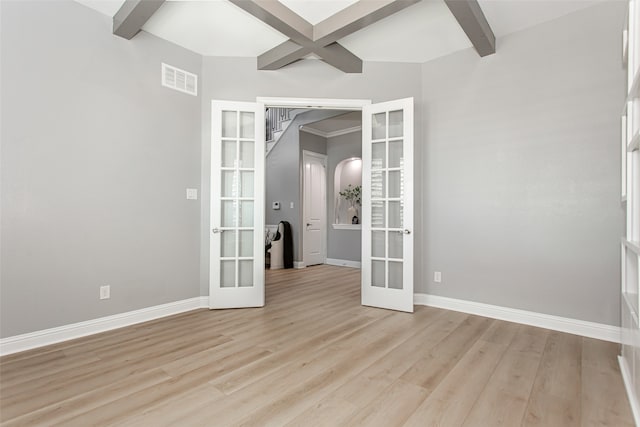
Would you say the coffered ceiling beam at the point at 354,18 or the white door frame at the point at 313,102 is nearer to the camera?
the coffered ceiling beam at the point at 354,18

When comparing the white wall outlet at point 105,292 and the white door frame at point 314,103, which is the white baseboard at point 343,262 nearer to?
the white door frame at point 314,103

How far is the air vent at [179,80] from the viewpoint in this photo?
3.31 metres

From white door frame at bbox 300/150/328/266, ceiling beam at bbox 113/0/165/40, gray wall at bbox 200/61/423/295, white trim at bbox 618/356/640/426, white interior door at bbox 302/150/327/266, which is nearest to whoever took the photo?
white trim at bbox 618/356/640/426

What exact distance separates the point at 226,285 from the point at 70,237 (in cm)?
149

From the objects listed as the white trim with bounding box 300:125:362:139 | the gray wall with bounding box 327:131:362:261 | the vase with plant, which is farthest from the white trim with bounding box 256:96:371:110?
the vase with plant

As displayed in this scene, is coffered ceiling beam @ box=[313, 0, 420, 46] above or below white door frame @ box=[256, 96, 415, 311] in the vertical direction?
above

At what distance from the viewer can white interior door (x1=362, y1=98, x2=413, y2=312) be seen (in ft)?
11.3

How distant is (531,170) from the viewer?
306 centimetres

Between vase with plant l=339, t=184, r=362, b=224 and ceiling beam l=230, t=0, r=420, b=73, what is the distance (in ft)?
10.7

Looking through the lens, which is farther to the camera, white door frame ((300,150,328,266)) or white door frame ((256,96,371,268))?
white door frame ((300,150,328,266))

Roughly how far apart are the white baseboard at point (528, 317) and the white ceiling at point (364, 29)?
9.10 ft

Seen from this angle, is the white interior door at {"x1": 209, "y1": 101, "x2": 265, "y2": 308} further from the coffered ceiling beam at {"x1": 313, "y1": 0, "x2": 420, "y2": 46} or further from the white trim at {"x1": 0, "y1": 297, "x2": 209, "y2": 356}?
the coffered ceiling beam at {"x1": 313, "y1": 0, "x2": 420, "y2": 46}

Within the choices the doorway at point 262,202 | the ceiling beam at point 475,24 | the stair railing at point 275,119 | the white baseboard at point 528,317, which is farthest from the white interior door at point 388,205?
the stair railing at point 275,119

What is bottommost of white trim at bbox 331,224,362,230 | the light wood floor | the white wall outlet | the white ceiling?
the light wood floor
